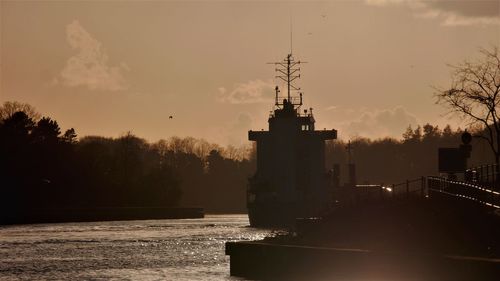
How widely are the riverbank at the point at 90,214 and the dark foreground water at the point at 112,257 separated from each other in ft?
Result: 124

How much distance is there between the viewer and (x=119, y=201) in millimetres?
168000

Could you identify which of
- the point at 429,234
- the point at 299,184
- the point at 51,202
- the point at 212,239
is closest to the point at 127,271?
the point at 429,234

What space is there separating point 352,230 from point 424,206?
3321 mm

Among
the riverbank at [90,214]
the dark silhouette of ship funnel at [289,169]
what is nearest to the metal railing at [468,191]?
the dark silhouette of ship funnel at [289,169]

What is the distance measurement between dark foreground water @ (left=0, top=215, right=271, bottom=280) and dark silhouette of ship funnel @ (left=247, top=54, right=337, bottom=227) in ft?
50.9

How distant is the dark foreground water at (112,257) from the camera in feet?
173

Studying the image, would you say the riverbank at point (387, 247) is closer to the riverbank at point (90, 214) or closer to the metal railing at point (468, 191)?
the metal railing at point (468, 191)

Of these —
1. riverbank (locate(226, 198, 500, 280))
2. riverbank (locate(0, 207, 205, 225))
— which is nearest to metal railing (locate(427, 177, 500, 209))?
riverbank (locate(226, 198, 500, 280))

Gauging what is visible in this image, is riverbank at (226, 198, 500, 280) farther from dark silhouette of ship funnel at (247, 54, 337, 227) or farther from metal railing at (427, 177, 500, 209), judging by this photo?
dark silhouette of ship funnel at (247, 54, 337, 227)

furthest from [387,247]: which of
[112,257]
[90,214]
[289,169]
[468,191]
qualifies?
[90,214]

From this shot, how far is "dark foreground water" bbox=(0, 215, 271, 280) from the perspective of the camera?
173 feet

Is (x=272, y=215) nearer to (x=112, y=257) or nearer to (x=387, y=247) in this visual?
(x=112, y=257)

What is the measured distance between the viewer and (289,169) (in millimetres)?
112688

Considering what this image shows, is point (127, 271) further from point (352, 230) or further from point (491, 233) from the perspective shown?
point (491, 233)
